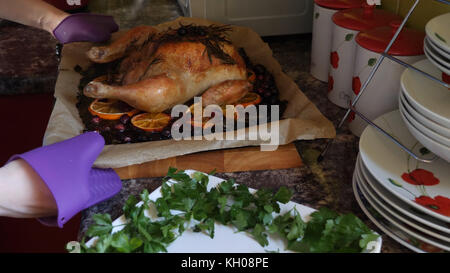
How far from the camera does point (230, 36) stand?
1579 millimetres

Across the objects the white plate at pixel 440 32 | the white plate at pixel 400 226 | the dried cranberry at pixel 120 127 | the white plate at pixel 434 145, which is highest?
the white plate at pixel 440 32

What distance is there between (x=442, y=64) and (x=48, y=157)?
735mm

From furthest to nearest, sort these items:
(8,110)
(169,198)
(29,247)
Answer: (8,110)
(29,247)
(169,198)

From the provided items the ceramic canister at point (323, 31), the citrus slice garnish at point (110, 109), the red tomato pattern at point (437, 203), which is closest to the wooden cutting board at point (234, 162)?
the citrus slice garnish at point (110, 109)

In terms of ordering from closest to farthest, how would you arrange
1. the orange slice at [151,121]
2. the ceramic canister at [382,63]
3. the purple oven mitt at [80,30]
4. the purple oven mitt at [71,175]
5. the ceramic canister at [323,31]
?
the purple oven mitt at [71,175], the ceramic canister at [382,63], the orange slice at [151,121], the ceramic canister at [323,31], the purple oven mitt at [80,30]

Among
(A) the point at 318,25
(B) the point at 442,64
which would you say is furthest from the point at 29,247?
(B) the point at 442,64

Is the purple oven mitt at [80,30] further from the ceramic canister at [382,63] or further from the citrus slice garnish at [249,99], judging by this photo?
the ceramic canister at [382,63]

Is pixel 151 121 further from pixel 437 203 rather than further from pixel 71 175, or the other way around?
pixel 437 203

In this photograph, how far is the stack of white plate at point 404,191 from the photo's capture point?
74 cm

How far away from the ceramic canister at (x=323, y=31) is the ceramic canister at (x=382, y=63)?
25 cm

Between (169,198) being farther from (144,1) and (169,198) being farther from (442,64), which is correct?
(144,1)

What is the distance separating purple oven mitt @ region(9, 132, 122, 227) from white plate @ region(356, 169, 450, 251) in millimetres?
501

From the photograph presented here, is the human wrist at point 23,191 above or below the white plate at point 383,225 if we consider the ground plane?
above

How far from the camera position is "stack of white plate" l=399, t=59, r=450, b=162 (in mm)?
735
